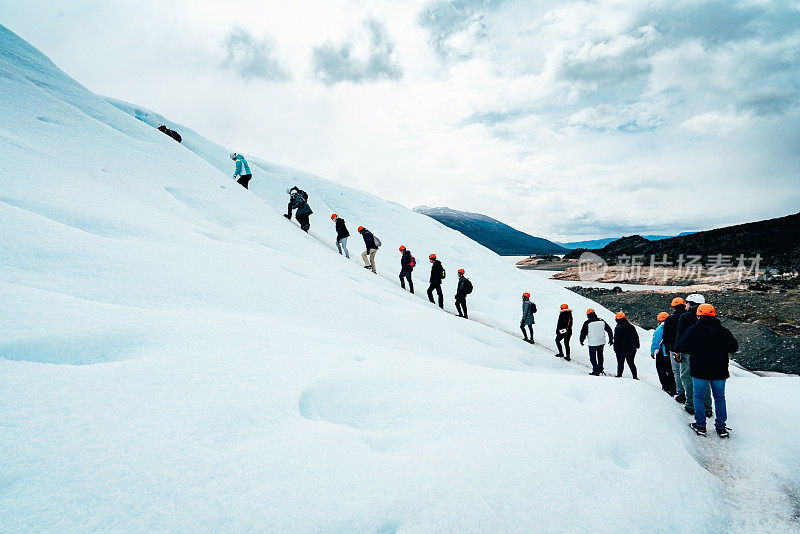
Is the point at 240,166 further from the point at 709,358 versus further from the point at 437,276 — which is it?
the point at 709,358

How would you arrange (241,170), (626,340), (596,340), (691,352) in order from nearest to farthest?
(691,352)
(626,340)
(596,340)
(241,170)

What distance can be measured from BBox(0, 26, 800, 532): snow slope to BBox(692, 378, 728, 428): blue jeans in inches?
11.7

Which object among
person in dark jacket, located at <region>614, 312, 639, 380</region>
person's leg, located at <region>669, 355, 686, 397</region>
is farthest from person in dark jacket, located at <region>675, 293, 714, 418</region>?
person in dark jacket, located at <region>614, 312, 639, 380</region>

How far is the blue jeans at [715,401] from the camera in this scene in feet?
16.8

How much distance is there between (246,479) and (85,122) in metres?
14.9

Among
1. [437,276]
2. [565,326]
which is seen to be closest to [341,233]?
[437,276]

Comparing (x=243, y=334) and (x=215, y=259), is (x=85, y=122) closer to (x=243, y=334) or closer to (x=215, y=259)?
(x=215, y=259)

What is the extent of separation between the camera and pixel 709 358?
5172 millimetres

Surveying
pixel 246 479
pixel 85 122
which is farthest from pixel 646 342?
pixel 85 122

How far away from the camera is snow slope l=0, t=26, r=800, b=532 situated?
2.38 m

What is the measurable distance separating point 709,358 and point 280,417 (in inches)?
242

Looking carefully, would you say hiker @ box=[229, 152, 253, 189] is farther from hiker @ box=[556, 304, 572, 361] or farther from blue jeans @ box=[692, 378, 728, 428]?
blue jeans @ box=[692, 378, 728, 428]

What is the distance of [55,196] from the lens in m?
6.88

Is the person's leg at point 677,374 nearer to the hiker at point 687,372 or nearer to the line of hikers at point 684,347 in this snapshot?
the line of hikers at point 684,347
